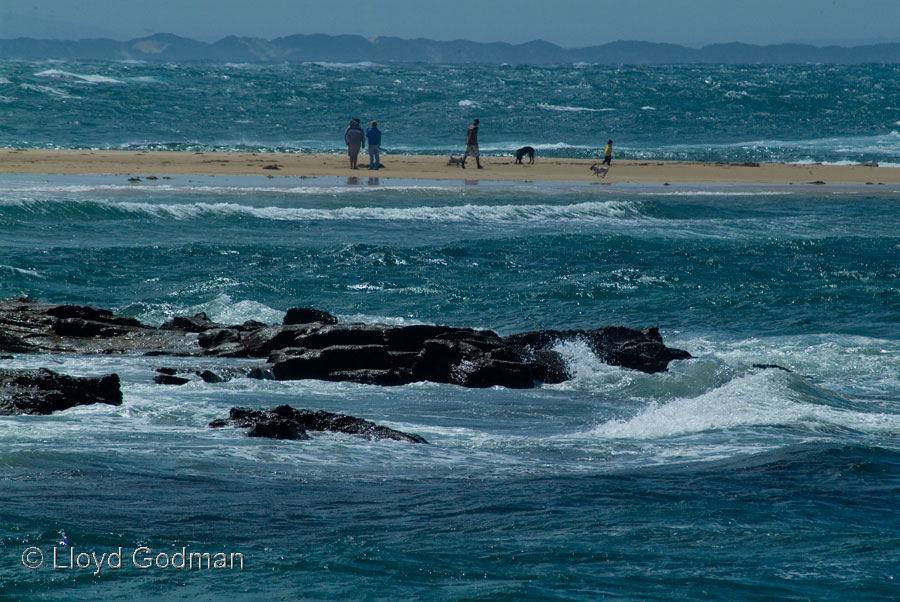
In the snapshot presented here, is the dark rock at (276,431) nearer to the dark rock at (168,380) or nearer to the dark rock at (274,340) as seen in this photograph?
the dark rock at (168,380)

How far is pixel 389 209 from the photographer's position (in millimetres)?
24953

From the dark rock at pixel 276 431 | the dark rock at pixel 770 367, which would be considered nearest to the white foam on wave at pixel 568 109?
the dark rock at pixel 770 367

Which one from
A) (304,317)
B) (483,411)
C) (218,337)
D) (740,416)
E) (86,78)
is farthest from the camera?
(86,78)

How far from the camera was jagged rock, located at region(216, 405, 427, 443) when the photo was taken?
862 centimetres

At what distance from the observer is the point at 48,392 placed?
925 centimetres

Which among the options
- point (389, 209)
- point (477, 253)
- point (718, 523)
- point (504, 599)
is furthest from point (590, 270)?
point (504, 599)

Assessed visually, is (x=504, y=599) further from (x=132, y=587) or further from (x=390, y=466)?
(x=390, y=466)

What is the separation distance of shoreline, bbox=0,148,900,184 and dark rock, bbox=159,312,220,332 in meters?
16.7

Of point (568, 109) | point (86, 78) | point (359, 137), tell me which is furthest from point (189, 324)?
point (86, 78)

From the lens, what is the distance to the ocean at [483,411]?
6.03 metres

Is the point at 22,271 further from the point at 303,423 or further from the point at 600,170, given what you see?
the point at 600,170

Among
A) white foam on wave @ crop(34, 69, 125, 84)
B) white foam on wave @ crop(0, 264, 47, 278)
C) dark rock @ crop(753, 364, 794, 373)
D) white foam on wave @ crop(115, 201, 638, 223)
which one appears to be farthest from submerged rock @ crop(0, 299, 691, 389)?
white foam on wave @ crop(34, 69, 125, 84)

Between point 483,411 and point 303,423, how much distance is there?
76.4 inches

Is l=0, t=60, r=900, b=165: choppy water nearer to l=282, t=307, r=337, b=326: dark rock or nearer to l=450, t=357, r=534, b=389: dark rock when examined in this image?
l=282, t=307, r=337, b=326: dark rock
